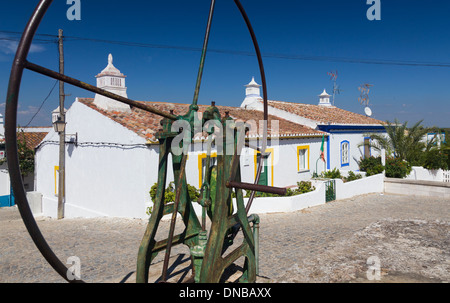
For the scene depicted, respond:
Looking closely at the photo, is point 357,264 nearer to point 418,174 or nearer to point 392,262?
point 392,262

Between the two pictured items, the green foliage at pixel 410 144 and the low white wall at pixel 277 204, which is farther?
the green foliage at pixel 410 144

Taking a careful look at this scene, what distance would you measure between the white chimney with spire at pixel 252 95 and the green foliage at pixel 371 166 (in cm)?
605

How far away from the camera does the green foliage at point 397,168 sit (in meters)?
14.6

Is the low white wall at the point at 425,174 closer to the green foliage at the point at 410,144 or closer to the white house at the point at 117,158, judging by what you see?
the green foliage at the point at 410,144

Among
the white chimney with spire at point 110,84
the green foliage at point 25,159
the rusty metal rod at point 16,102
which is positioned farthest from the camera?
the green foliage at point 25,159

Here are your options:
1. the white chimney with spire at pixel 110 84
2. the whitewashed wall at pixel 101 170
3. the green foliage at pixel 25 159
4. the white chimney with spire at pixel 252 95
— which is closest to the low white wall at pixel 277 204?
the whitewashed wall at pixel 101 170

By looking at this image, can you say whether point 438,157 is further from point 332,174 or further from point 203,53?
point 203,53

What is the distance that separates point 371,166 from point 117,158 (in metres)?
11.6

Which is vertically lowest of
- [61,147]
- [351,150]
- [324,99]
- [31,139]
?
[351,150]

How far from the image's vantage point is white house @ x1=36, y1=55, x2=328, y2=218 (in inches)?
380

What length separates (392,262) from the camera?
5848 mm

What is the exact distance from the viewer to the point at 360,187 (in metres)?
13.2

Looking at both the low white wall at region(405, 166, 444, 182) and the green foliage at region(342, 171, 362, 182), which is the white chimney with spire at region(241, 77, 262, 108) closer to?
the green foliage at region(342, 171, 362, 182)

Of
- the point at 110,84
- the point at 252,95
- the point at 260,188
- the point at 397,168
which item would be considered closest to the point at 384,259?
the point at 260,188
